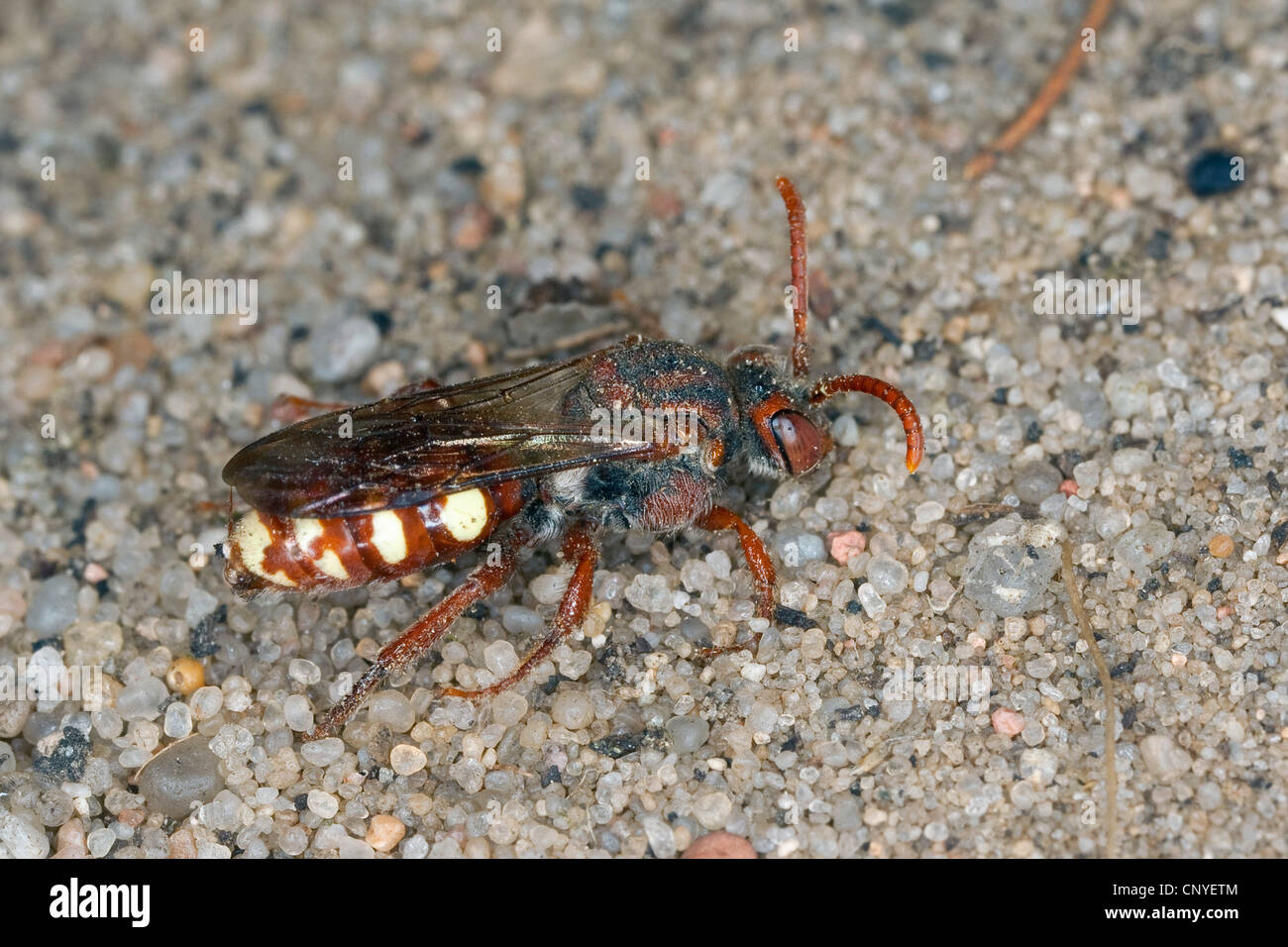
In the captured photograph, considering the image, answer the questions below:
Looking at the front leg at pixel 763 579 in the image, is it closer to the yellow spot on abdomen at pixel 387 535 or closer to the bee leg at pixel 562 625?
A: the bee leg at pixel 562 625

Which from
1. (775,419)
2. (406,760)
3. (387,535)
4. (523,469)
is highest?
(775,419)

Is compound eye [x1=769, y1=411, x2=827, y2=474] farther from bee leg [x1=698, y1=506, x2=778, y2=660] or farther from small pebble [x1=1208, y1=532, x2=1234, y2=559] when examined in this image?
small pebble [x1=1208, y1=532, x2=1234, y2=559]

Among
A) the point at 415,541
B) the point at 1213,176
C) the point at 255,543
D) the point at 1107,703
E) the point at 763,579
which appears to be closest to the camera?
the point at 1107,703

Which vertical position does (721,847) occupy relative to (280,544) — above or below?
below

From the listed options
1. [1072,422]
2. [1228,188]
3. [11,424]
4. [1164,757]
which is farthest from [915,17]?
[11,424]

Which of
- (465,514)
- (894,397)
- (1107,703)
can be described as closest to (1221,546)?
(1107,703)

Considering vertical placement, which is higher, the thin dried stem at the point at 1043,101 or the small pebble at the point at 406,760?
the thin dried stem at the point at 1043,101

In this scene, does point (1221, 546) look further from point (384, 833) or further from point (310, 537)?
point (310, 537)

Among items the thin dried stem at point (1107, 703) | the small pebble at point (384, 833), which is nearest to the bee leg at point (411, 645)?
the small pebble at point (384, 833)
